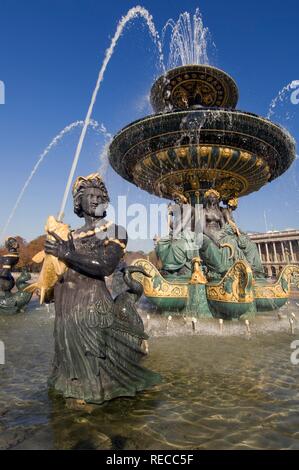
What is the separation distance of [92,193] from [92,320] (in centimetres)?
133

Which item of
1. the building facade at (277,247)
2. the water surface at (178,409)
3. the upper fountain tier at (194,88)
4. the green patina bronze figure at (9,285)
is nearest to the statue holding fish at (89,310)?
the water surface at (178,409)

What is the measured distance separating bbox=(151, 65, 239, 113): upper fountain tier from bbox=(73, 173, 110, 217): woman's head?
790cm

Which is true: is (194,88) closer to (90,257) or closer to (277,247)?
(90,257)

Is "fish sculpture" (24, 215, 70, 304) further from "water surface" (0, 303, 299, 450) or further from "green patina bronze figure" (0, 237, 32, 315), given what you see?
"green patina bronze figure" (0, 237, 32, 315)

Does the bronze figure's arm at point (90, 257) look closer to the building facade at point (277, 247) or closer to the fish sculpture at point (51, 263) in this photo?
the fish sculpture at point (51, 263)

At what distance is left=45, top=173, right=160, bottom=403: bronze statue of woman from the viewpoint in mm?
2746

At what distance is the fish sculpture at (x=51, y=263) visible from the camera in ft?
9.05

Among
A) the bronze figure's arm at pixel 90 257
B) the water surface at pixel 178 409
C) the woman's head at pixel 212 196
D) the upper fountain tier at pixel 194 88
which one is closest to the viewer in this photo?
the water surface at pixel 178 409

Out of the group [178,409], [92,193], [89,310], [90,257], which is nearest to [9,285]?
[92,193]

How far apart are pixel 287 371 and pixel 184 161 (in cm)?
644

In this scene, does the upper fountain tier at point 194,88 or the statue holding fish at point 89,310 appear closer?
the statue holding fish at point 89,310

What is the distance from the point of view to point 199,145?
8.48 meters

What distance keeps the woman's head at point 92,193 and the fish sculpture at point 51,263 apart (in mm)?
405
